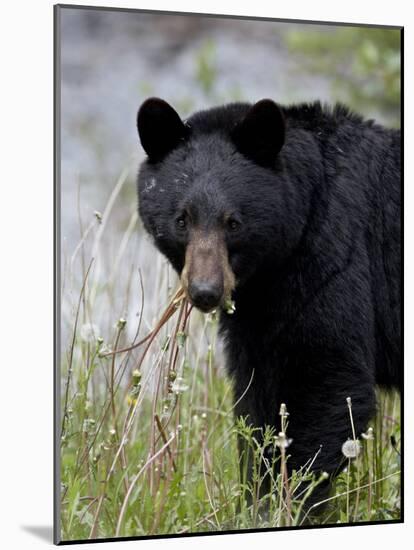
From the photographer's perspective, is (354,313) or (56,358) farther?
(354,313)

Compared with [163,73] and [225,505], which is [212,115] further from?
[225,505]

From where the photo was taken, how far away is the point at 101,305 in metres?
6.74

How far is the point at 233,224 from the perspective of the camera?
561cm

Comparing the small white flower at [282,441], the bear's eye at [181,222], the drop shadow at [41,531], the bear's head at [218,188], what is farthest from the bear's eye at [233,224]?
the drop shadow at [41,531]

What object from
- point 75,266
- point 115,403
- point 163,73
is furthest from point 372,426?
point 163,73

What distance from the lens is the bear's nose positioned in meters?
5.34

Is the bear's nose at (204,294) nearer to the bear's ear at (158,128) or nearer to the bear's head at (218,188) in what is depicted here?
the bear's head at (218,188)

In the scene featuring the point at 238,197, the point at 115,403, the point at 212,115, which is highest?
the point at 212,115

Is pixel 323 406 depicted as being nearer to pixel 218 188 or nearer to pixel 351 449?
pixel 351 449

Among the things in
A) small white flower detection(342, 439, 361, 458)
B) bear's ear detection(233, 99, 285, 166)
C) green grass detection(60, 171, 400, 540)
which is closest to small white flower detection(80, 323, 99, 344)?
green grass detection(60, 171, 400, 540)

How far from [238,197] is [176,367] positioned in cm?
90

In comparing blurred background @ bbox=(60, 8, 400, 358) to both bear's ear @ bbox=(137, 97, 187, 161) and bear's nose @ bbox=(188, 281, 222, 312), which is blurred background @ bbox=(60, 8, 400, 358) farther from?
bear's nose @ bbox=(188, 281, 222, 312)

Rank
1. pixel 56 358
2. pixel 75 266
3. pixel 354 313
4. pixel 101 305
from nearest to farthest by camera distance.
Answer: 1. pixel 56 358
2. pixel 354 313
3. pixel 75 266
4. pixel 101 305

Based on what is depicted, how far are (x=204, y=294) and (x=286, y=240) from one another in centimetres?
64
